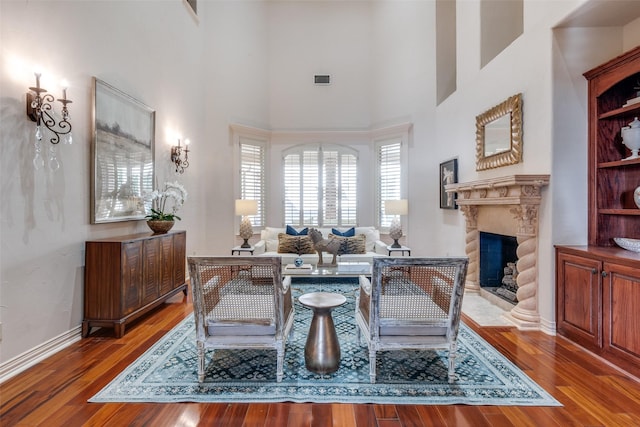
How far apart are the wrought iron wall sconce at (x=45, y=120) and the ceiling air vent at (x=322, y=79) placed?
510 cm

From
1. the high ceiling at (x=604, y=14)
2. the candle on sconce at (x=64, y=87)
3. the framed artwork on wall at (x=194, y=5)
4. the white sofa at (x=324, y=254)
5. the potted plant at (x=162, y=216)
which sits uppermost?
the framed artwork on wall at (x=194, y=5)

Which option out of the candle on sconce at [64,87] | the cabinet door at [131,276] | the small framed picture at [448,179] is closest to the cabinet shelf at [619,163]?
the small framed picture at [448,179]

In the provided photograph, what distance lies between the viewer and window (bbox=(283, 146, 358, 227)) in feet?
22.8

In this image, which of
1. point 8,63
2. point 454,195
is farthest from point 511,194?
point 8,63

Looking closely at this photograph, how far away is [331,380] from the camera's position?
7.33ft

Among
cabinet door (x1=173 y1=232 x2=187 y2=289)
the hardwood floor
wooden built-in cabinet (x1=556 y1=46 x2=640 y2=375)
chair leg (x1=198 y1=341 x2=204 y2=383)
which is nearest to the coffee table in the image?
cabinet door (x1=173 y1=232 x2=187 y2=289)

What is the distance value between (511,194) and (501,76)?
60.7 inches

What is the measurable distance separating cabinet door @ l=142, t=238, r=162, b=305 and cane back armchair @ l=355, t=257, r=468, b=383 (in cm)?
246

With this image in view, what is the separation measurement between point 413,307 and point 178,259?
10.3ft

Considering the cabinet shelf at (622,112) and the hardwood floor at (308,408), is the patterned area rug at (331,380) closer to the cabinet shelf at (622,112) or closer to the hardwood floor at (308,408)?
the hardwood floor at (308,408)

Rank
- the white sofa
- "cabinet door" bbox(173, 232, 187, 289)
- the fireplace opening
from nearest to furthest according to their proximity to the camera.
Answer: "cabinet door" bbox(173, 232, 187, 289)
the fireplace opening
the white sofa

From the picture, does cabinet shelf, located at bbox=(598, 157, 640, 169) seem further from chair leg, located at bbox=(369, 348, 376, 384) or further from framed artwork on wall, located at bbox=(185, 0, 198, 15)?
framed artwork on wall, located at bbox=(185, 0, 198, 15)

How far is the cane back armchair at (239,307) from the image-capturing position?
84.0 inches

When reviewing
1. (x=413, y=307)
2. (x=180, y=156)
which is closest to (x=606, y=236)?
(x=413, y=307)
